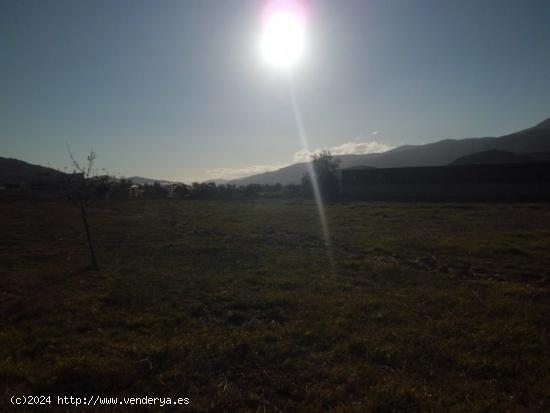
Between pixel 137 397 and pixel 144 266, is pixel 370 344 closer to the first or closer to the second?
pixel 137 397

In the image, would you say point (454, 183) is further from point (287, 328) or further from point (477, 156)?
point (287, 328)

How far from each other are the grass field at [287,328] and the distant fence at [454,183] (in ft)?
146

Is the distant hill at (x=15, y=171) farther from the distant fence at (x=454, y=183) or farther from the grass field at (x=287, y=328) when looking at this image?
the grass field at (x=287, y=328)

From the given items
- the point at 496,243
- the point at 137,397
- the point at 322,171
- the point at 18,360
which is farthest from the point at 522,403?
the point at 322,171

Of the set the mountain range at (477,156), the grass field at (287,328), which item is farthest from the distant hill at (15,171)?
the grass field at (287,328)

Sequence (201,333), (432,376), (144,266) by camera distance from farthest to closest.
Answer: (144,266) < (201,333) < (432,376)

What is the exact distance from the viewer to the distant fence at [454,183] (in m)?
57.3

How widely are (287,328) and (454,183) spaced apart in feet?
199

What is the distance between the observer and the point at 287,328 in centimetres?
844

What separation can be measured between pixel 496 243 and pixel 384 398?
53.1 ft

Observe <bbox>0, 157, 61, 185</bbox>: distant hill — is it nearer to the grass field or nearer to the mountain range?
the mountain range

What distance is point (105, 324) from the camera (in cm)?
877

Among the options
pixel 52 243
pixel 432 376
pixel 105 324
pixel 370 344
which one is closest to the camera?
pixel 432 376

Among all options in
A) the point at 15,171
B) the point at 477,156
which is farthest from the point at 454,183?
the point at 15,171
